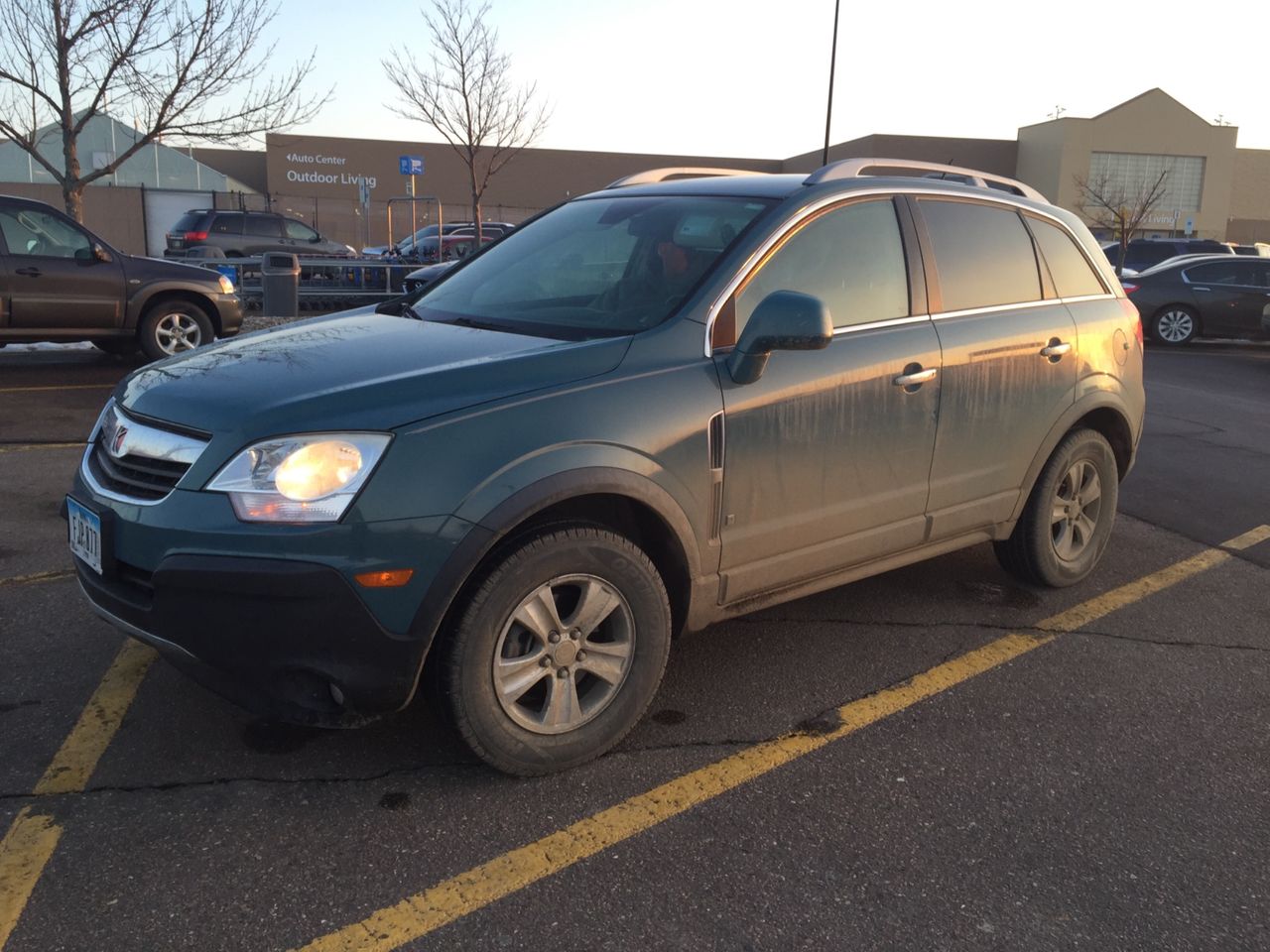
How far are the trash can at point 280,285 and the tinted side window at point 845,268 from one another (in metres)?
11.7

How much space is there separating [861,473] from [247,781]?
2.19 metres

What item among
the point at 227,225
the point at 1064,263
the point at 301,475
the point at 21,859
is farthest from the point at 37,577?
the point at 227,225

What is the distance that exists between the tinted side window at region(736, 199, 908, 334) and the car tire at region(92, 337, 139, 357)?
9.17 metres

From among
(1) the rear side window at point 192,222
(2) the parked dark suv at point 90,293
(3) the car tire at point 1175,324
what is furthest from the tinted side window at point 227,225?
(3) the car tire at point 1175,324

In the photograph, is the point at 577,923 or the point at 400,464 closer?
the point at 577,923

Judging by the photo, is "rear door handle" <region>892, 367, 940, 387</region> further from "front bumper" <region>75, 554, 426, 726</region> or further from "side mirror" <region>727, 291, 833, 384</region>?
"front bumper" <region>75, 554, 426, 726</region>

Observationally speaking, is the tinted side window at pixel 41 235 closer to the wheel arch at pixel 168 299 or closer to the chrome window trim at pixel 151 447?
the wheel arch at pixel 168 299

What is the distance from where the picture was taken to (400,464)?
2682 mm

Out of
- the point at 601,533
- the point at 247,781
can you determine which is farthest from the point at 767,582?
the point at 247,781

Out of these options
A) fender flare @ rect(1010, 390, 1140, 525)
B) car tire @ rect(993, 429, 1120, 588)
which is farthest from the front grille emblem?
car tire @ rect(993, 429, 1120, 588)

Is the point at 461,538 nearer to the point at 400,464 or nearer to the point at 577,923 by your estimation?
the point at 400,464

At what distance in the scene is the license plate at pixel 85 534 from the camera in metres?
2.93

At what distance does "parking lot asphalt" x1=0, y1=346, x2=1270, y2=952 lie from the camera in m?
2.45

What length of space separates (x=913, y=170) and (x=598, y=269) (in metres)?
1.50
